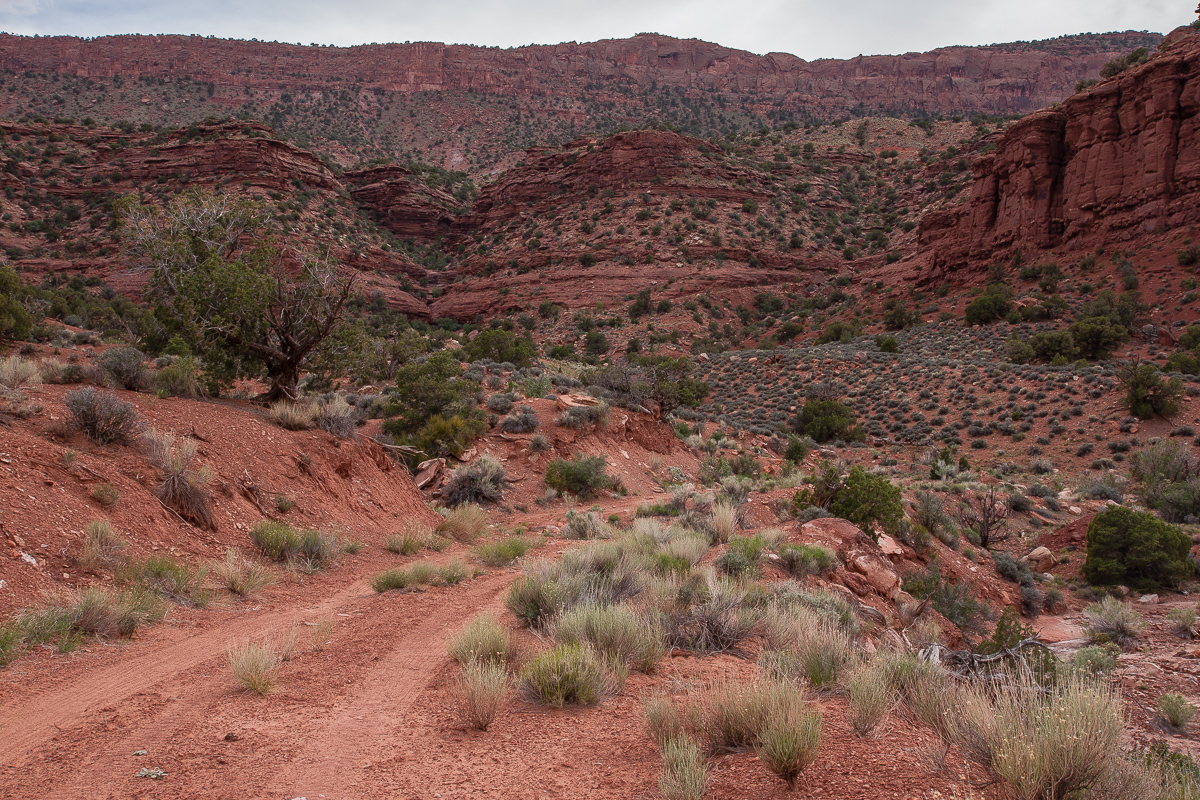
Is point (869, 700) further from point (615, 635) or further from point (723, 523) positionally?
point (723, 523)

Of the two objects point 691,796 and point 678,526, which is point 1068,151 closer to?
point 678,526

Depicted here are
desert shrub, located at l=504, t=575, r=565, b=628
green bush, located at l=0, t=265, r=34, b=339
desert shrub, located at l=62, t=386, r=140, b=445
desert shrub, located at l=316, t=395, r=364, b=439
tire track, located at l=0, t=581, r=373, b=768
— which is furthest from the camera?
green bush, located at l=0, t=265, r=34, b=339

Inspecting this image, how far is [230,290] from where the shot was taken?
35.0 feet

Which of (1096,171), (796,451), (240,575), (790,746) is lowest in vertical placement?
(796,451)

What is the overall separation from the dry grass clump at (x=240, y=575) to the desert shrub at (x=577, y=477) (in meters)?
8.12

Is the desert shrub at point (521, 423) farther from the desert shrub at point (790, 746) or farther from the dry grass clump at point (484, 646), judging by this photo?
the desert shrub at point (790, 746)

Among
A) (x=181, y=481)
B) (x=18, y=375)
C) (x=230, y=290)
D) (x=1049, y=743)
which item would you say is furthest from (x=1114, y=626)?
(x=18, y=375)

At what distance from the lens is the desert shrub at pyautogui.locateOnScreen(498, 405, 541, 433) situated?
16.3 metres

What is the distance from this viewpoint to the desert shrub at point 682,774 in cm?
272

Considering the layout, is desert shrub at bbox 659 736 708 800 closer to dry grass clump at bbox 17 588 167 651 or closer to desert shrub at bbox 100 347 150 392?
dry grass clump at bbox 17 588 167 651

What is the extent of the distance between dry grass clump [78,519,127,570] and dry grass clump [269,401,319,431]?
4.56 metres

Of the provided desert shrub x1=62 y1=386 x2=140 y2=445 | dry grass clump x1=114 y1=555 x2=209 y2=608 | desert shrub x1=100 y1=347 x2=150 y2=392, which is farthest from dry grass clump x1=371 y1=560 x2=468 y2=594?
desert shrub x1=100 y1=347 x2=150 y2=392

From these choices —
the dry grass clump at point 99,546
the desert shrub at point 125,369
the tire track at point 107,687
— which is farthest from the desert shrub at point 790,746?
the desert shrub at point 125,369

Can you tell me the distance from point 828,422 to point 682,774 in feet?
84.3
